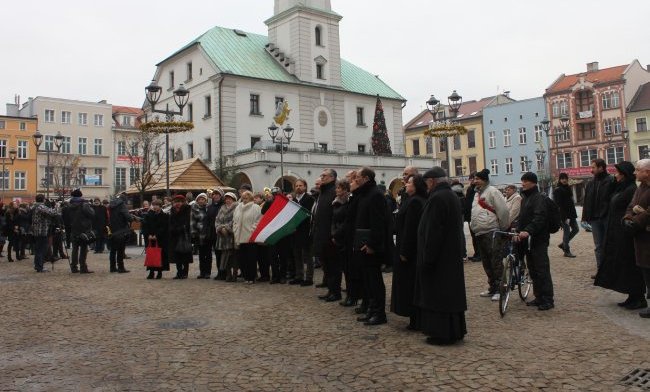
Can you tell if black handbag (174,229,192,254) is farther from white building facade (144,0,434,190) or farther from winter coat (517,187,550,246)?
white building facade (144,0,434,190)

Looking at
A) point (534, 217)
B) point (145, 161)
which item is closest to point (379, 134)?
point (145, 161)

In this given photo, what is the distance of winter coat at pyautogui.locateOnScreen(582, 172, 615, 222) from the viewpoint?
940 centimetres

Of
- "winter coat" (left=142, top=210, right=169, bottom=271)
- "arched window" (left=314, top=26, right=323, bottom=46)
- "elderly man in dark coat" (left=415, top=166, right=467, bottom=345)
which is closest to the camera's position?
"elderly man in dark coat" (left=415, top=166, right=467, bottom=345)

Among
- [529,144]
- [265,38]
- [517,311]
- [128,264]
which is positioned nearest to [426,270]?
[517,311]

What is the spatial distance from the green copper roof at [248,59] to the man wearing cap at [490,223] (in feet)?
126

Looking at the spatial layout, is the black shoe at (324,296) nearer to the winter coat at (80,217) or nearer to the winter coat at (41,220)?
the winter coat at (80,217)

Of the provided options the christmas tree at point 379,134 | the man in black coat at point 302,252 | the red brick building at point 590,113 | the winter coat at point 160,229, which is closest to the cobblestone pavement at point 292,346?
the man in black coat at point 302,252

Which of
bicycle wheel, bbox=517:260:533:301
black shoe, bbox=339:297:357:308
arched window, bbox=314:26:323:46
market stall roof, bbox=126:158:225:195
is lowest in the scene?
black shoe, bbox=339:297:357:308

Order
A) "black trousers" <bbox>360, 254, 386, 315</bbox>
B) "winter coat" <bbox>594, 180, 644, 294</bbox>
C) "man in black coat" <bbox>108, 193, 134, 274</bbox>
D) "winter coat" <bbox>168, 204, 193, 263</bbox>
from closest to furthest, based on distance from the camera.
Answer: "black trousers" <bbox>360, 254, 386, 315</bbox>
"winter coat" <bbox>594, 180, 644, 294</bbox>
"winter coat" <bbox>168, 204, 193, 263</bbox>
"man in black coat" <bbox>108, 193, 134, 274</bbox>

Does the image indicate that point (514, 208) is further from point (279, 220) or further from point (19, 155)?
point (19, 155)

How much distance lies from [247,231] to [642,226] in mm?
7400

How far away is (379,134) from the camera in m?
53.4

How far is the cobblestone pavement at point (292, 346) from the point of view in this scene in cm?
512

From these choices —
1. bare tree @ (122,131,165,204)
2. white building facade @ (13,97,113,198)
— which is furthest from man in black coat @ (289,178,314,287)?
white building facade @ (13,97,113,198)
